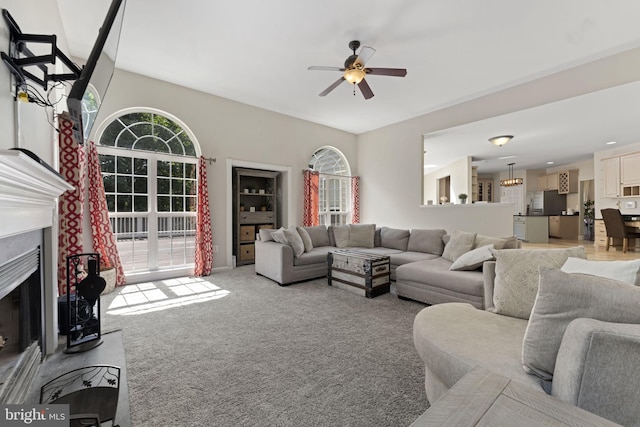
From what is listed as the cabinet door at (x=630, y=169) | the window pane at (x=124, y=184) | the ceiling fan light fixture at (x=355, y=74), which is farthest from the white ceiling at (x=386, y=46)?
the cabinet door at (x=630, y=169)

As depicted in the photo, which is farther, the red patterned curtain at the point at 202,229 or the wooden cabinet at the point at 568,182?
the wooden cabinet at the point at 568,182

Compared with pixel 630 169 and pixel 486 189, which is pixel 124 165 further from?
pixel 486 189

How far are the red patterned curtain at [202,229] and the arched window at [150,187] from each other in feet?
0.74

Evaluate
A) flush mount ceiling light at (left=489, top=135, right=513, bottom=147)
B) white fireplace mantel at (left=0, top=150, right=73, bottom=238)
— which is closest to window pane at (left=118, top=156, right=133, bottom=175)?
white fireplace mantel at (left=0, top=150, right=73, bottom=238)

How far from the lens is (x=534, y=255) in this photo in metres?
1.77

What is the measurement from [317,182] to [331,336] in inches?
164

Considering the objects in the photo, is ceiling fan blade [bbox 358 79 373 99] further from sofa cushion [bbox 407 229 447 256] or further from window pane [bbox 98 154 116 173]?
window pane [bbox 98 154 116 173]

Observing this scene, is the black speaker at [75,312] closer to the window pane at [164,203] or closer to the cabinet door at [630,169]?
the window pane at [164,203]

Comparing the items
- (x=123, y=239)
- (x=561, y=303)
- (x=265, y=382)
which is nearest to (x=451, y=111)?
(x=561, y=303)

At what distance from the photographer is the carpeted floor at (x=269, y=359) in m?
1.47

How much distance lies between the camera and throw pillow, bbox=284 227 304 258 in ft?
13.3

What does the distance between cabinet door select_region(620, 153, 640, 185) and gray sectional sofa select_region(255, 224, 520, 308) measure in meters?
5.83

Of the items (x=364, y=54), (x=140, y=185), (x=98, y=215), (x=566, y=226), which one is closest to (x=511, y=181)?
(x=566, y=226)

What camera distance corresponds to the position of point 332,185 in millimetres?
6746
